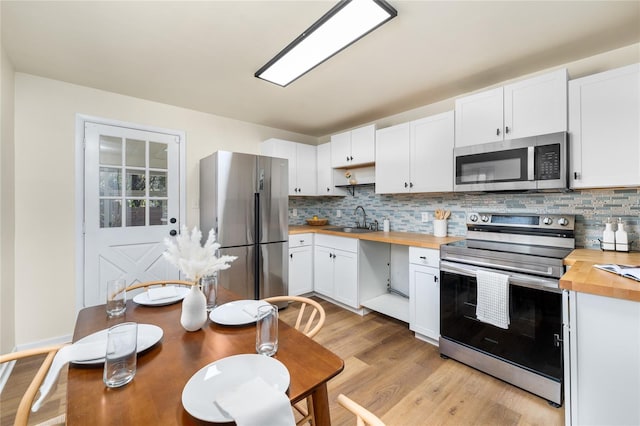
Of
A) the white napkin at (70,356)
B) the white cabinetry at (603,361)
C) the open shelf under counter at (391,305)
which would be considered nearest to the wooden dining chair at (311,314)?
the white napkin at (70,356)

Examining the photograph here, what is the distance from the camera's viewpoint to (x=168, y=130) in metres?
3.03

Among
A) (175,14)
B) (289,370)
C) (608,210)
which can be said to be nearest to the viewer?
(289,370)

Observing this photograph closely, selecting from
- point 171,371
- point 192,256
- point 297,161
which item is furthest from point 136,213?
point 171,371

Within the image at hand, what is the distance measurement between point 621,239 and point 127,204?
416cm

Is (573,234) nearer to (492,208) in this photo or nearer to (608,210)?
(608,210)

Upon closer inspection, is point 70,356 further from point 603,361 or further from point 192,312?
point 603,361

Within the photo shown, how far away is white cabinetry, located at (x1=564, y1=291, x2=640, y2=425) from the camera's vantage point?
1.13 metres

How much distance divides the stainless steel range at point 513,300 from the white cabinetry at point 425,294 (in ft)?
0.36

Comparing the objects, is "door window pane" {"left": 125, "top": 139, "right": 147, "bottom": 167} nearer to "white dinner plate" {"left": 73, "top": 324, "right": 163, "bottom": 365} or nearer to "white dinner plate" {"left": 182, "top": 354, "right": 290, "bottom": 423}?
"white dinner plate" {"left": 73, "top": 324, "right": 163, "bottom": 365}

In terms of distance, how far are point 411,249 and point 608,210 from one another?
1.40 metres

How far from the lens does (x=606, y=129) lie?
175cm

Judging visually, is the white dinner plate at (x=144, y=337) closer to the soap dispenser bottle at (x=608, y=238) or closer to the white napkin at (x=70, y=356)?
the white napkin at (x=70, y=356)

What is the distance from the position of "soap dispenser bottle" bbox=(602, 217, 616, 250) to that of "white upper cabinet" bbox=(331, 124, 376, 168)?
204 centimetres

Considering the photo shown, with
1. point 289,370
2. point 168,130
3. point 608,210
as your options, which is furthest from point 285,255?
point 608,210
